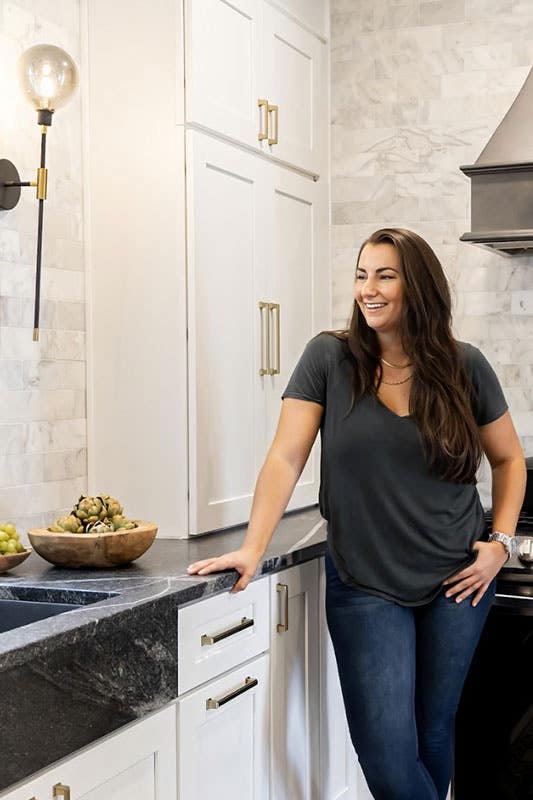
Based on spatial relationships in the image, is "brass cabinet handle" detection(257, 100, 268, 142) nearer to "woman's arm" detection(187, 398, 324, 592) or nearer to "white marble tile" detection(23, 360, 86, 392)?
"white marble tile" detection(23, 360, 86, 392)

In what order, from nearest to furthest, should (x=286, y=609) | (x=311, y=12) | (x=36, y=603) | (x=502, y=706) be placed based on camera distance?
(x=36, y=603), (x=286, y=609), (x=502, y=706), (x=311, y=12)

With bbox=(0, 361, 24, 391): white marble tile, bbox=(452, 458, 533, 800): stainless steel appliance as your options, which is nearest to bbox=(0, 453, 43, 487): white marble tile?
bbox=(0, 361, 24, 391): white marble tile

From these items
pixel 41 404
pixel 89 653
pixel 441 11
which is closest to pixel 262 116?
pixel 441 11

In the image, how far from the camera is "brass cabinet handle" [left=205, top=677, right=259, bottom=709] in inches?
82.0

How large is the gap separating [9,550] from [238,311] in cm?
97

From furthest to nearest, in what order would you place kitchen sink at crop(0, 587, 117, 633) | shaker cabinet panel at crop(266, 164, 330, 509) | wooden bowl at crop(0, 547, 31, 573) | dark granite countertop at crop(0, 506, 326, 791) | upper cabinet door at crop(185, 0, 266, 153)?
shaker cabinet panel at crop(266, 164, 330, 509), upper cabinet door at crop(185, 0, 266, 153), wooden bowl at crop(0, 547, 31, 573), kitchen sink at crop(0, 587, 117, 633), dark granite countertop at crop(0, 506, 326, 791)

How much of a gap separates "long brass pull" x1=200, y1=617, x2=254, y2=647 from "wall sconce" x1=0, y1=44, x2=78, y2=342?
0.76 m

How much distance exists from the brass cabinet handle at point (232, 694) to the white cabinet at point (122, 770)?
144 millimetres

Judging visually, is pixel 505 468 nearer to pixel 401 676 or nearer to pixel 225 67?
pixel 401 676

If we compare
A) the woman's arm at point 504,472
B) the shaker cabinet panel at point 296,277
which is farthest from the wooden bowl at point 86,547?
the shaker cabinet panel at point 296,277

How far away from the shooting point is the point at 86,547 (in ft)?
7.06

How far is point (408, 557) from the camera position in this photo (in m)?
2.23

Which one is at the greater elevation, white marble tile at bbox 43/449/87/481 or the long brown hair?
the long brown hair

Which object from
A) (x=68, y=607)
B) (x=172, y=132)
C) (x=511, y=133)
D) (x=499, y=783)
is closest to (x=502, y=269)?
(x=511, y=133)
